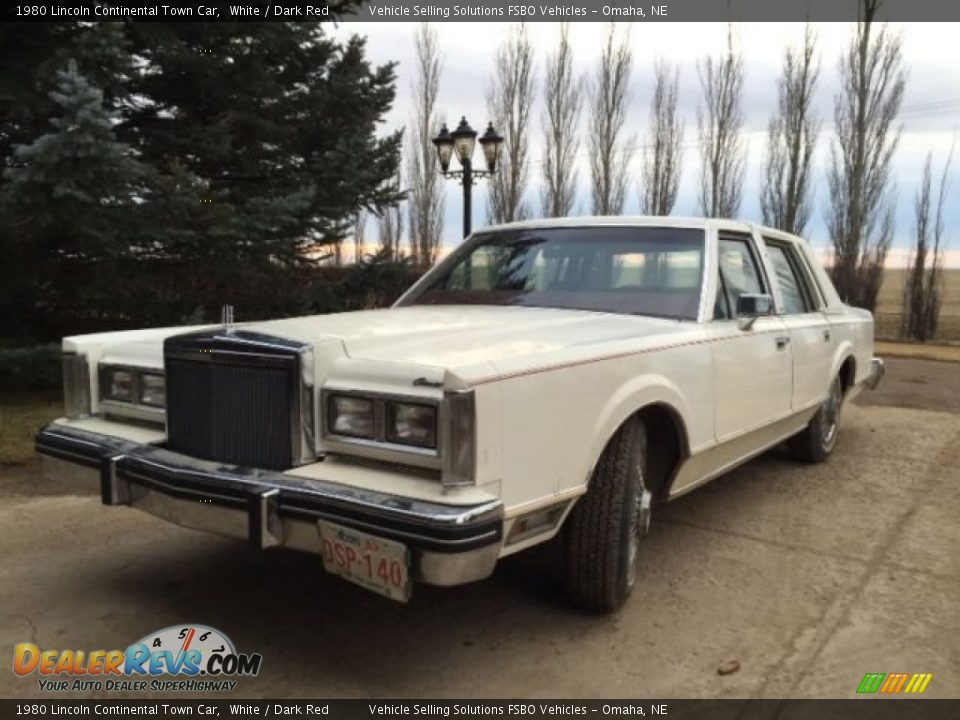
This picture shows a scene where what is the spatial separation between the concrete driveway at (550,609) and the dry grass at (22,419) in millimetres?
1181

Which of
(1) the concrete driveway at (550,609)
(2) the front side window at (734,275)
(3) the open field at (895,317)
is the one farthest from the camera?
(3) the open field at (895,317)

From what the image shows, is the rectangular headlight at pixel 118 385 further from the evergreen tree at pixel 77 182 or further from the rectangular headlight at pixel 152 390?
the evergreen tree at pixel 77 182

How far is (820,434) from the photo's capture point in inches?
219

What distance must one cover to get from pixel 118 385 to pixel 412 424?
1705 mm

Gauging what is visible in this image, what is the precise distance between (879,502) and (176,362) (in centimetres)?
415

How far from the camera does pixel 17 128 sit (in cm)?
736

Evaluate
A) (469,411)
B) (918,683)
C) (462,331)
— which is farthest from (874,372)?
(469,411)

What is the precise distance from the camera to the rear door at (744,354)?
3688 mm

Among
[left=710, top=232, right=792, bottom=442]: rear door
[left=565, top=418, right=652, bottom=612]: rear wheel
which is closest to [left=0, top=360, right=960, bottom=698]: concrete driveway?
[left=565, top=418, right=652, bottom=612]: rear wheel

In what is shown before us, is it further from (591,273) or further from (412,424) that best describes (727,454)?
(412,424)

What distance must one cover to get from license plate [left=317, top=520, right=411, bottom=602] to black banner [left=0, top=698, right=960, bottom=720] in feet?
1.40

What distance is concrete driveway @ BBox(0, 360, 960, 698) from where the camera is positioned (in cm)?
264

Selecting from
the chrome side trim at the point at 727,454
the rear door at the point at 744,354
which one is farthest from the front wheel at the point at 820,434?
the rear door at the point at 744,354

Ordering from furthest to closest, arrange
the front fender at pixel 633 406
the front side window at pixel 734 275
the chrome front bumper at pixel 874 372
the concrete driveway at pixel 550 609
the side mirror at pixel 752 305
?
the chrome front bumper at pixel 874 372
the front side window at pixel 734 275
the side mirror at pixel 752 305
the front fender at pixel 633 406
the concrete driveway at pixel 550 609
